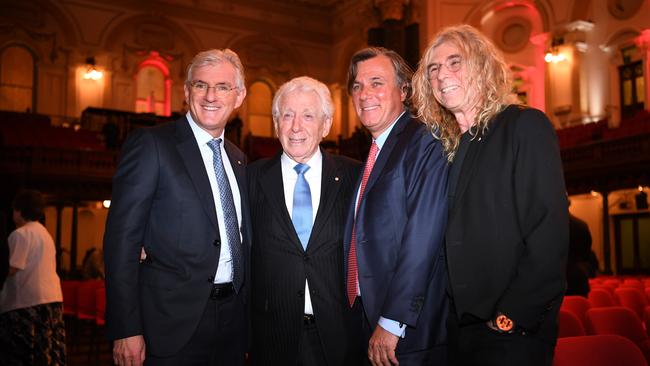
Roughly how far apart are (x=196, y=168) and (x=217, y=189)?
152 millimetres

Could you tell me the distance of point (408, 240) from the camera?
240 cm

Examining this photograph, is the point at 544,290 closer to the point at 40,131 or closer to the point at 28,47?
the point at 40,131

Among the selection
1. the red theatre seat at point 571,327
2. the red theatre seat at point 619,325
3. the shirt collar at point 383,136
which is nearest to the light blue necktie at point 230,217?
the shirt collar at point 383,136

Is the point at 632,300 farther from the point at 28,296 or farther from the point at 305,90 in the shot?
the point at 28,296

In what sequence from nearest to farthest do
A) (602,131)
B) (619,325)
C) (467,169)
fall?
(467,169), (619,325), (602,131)

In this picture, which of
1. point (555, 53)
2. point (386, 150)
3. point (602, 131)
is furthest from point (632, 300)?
point (555, 53)

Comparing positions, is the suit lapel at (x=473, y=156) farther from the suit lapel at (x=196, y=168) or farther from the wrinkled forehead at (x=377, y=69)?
the suit lapel at (x=196, y=168)

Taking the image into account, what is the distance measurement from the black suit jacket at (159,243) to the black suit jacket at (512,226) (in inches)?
44.6

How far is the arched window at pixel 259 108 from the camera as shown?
21.6m

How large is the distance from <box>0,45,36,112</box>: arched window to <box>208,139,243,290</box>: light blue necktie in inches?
665

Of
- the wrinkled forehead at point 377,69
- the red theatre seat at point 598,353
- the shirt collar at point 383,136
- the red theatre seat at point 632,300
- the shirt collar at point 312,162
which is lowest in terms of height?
the red theatre seat at point 632,300

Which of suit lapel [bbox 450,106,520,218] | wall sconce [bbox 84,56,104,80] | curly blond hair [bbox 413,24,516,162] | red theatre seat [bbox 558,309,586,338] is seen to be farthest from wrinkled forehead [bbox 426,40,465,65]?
wall sconce [bbox 84,56,104,80]

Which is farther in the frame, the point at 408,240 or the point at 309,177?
the point at 309,177

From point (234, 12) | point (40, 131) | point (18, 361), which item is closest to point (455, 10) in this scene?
point (234, 12)
